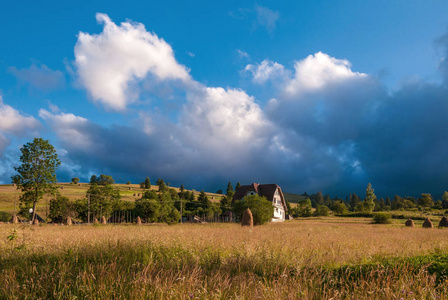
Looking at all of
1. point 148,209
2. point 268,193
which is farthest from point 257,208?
point 148,209

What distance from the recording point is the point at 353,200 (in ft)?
417

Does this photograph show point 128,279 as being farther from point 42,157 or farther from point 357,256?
point 42,157

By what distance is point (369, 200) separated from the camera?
82188 millimetres

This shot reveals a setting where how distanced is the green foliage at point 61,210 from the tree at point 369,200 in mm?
75569

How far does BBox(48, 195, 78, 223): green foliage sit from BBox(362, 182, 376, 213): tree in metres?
75.6

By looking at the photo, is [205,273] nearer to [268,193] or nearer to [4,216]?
[268,193]

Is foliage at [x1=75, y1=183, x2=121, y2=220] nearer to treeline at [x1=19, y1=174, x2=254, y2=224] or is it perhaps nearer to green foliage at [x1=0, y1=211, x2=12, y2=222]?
treeline at [x1=19, y1=174, x2=254, y2=224]

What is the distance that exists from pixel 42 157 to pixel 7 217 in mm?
27114

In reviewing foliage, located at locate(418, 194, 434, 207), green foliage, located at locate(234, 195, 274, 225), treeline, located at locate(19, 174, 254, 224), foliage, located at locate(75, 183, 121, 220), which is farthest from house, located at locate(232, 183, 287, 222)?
foliage, located at locate(418, 194, 434, 207)

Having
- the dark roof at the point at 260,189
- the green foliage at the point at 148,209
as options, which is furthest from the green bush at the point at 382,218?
the green foliage at the point at 148,209

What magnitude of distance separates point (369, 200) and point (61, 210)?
8108 centimetres

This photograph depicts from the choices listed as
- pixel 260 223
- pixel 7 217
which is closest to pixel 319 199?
pixel 260 223

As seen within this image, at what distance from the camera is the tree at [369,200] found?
260ft

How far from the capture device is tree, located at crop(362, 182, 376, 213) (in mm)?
79275
